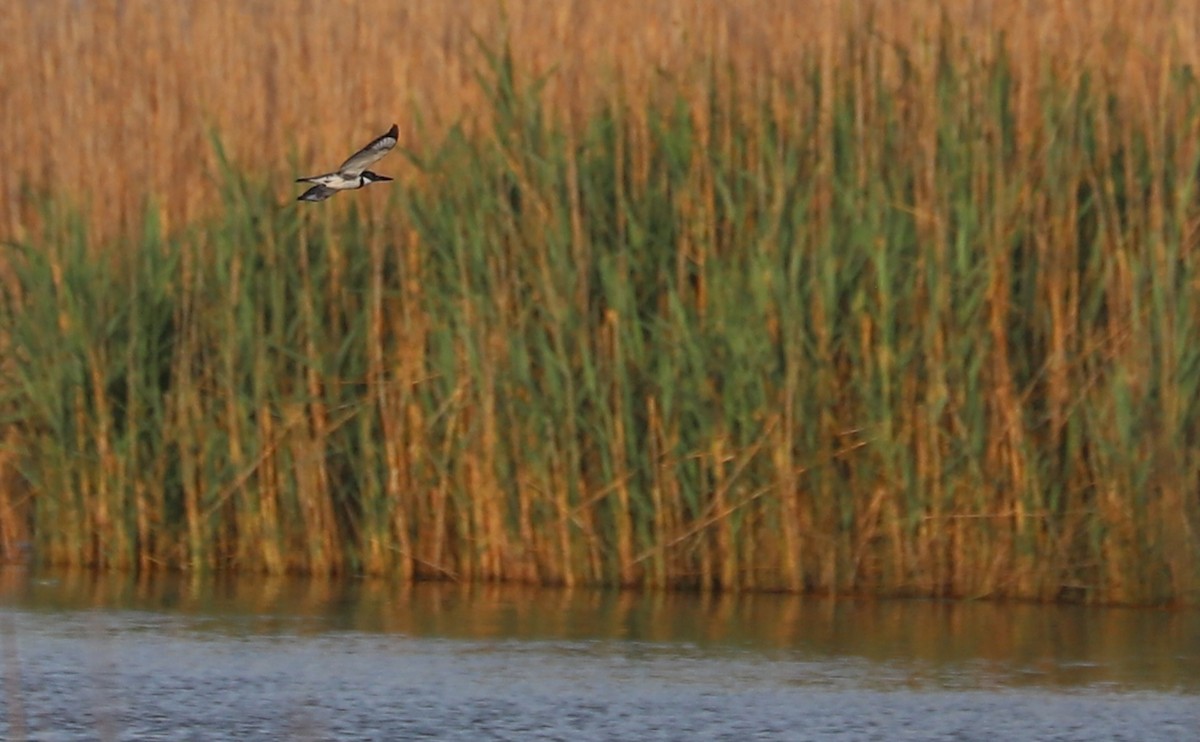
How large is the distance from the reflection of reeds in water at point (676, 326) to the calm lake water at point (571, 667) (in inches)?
8.2

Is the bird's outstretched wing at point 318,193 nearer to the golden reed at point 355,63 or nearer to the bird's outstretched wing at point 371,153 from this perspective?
the bird's outstretched wing at point 371,153

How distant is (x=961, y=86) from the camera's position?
5836 millimetres

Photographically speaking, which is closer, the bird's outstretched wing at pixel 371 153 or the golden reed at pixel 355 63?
the bird's outstretched wing at pixel 371 153

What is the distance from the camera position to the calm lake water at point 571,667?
417 cm

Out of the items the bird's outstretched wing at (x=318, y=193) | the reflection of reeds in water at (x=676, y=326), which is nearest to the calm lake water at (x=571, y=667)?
the reflection of reeds in water at (x=676, y=326)

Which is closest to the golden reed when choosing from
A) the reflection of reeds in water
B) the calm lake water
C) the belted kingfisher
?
the reflection of reeds in water

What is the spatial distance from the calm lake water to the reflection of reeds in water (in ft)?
0.69

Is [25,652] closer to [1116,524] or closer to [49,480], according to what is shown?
[49,480]

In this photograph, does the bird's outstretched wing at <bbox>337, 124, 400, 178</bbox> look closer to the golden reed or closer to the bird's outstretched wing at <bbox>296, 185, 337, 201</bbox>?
the bird's outstretched wing at <bbox>296, 185, 337, 201</bbox>

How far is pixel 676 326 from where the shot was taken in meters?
5.79

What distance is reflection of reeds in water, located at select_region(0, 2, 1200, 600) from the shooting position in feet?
18.5

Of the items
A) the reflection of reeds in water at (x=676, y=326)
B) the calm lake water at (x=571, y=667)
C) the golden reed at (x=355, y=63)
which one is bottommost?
the calm lake water at (x=571, y=667)

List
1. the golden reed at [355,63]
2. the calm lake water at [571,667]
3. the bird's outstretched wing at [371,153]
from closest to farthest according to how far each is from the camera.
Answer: the calm lake water at [571,667]
the bird's outstretched wing at [371,153]
the golden reed at [355,63]

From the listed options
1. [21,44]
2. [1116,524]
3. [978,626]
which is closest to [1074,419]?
[1116,524]
